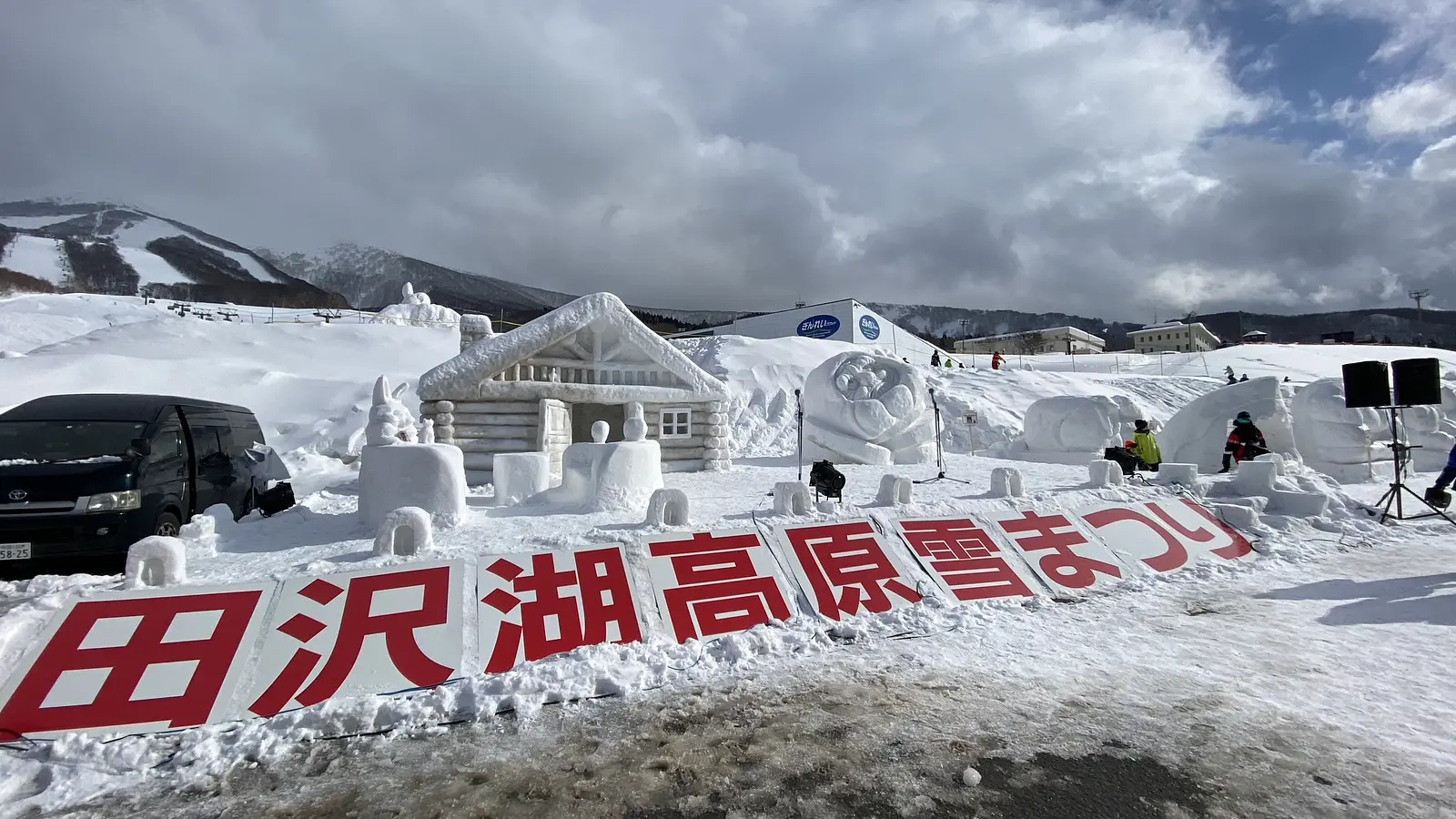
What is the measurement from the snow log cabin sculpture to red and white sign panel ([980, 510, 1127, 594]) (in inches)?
251

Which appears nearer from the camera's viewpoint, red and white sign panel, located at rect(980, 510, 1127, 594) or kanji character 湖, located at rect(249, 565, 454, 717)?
kanji character 湖, located at rect(249, 565, 454, 717)

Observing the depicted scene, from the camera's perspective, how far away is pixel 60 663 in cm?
378

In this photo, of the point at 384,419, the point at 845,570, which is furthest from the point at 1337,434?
the point at 384,419

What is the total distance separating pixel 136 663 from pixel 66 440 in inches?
163

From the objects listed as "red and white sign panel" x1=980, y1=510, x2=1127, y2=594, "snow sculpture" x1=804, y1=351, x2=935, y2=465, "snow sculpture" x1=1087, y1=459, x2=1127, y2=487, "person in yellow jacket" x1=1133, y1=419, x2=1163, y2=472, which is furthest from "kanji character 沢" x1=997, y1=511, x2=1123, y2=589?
"snow sculpture" x1=804, y1=351, x2=935, y2=465

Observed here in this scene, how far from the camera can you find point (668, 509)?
6.10 m

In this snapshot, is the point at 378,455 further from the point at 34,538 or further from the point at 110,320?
the point at 110,320

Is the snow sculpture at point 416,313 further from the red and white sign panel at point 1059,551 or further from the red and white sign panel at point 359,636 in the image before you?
the red and white sign panel at point 1059,551

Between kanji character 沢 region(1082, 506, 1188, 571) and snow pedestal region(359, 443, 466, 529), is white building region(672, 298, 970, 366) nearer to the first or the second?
kanji character 沢 region(1082, 506, 1188, 571)

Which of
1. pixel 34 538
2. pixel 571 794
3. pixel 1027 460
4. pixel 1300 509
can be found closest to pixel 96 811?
pixel 571 794

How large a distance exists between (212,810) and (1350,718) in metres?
5.67

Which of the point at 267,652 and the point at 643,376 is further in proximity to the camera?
the point at 643,376

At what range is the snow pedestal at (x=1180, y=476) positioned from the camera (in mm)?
8766

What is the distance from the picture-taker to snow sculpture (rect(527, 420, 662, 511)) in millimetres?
7277
